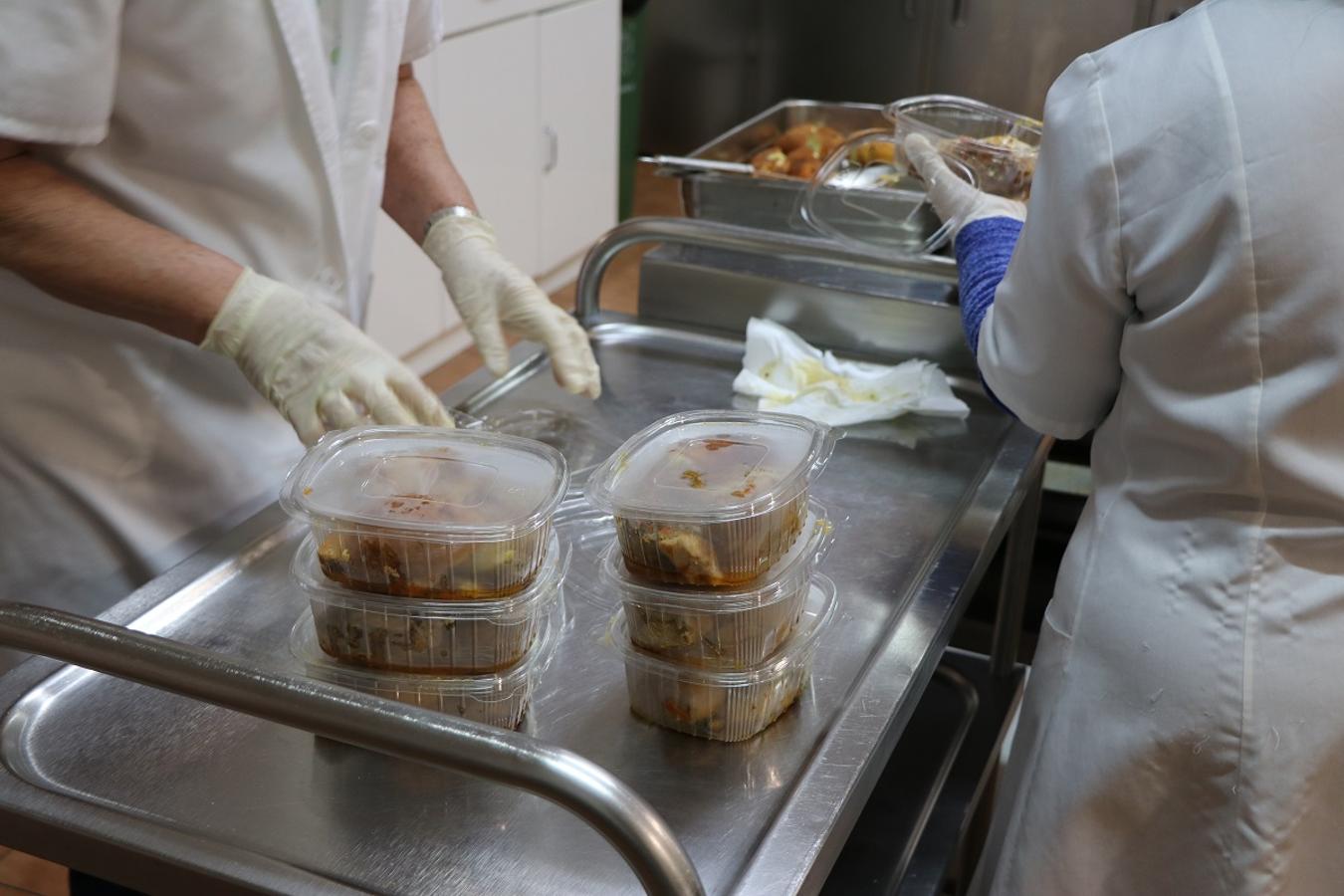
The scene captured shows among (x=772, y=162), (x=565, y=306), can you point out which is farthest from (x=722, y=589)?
(x=565, y=306)

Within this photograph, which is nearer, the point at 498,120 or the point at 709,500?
the point at 709,500

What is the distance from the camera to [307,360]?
107 centimetres

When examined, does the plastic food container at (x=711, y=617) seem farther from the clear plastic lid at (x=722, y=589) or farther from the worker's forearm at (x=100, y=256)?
the worker's forearm at (x=100, y=256)

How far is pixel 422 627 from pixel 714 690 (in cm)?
19

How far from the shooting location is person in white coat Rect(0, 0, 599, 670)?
3.32 feet

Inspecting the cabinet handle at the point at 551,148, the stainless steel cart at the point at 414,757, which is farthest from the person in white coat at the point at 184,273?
the cabinet handle at the point at 551,148

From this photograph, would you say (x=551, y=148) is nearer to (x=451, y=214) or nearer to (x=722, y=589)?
(x=451, y=214)

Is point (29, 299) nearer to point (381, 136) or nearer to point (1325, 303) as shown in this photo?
point (381, 136)

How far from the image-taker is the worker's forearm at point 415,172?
139 cm

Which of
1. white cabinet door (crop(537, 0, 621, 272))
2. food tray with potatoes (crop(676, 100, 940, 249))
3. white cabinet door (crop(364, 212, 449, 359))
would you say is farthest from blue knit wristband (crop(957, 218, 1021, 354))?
white cabinet door (crop(537, 0, 621, 272))

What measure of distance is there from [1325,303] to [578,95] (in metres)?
3.16

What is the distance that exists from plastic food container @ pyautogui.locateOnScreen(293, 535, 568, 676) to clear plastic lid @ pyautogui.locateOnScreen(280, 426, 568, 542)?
45 millimetres

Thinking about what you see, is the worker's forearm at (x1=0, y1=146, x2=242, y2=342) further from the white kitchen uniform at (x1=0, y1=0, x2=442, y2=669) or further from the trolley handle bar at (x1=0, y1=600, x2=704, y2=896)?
the trolley handle bar at (x1=0, y1=600, x2=704, y2=896)

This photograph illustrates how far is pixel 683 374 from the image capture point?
1.45 m
